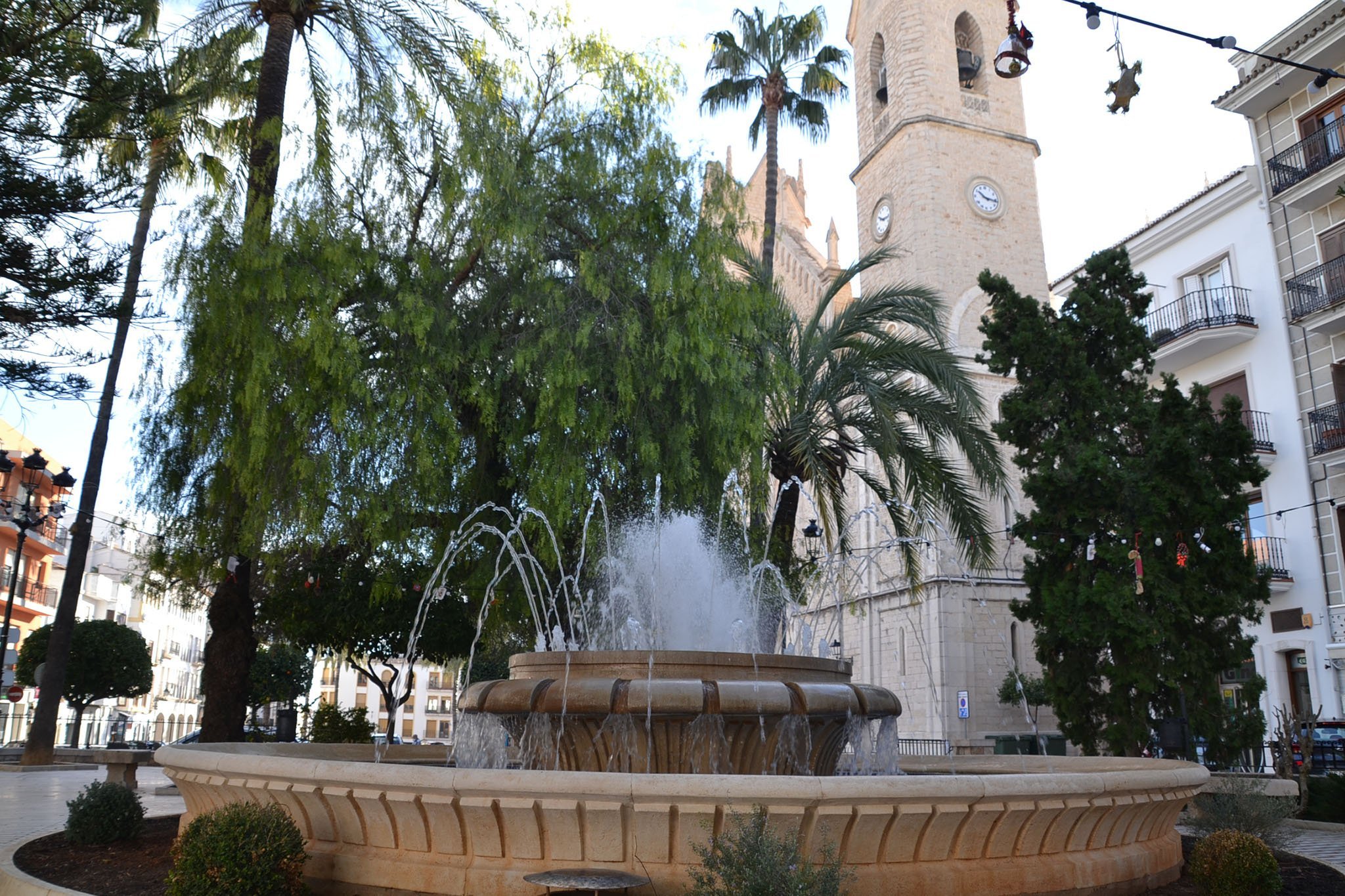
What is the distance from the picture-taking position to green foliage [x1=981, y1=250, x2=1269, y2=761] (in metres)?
12.6

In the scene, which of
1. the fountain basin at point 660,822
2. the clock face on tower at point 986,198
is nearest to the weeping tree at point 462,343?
the fountain basin at point 660,822

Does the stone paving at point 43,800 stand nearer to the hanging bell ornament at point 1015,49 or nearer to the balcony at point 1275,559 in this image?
the hanging bell ornament at point 1015,49

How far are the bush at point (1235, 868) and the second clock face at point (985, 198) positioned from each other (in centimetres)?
2868

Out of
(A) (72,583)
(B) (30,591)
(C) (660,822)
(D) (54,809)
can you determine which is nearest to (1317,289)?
(C) (660,822)

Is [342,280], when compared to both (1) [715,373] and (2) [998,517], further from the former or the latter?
(2) [998,517]

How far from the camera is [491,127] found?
12758 mm

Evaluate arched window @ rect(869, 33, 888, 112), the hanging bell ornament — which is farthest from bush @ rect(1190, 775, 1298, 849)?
arched window @ rect(869, 33, 888, 112)

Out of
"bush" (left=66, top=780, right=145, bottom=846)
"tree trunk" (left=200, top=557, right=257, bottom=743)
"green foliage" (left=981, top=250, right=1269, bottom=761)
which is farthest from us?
"green foliage" (left=981, top=250, right=1269, bottom=761)

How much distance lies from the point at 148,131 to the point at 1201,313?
2178 cm

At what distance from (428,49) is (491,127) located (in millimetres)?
1965

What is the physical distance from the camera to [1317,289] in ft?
67.8

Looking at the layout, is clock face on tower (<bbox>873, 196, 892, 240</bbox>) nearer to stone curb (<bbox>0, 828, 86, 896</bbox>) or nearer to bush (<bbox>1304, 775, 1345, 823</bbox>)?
bush (<bbox>1304, 775, 1345, 823</bbox>)

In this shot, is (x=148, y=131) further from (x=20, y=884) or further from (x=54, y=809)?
(x=20, y=884)

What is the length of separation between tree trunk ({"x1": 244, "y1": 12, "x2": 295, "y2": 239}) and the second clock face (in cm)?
2381
